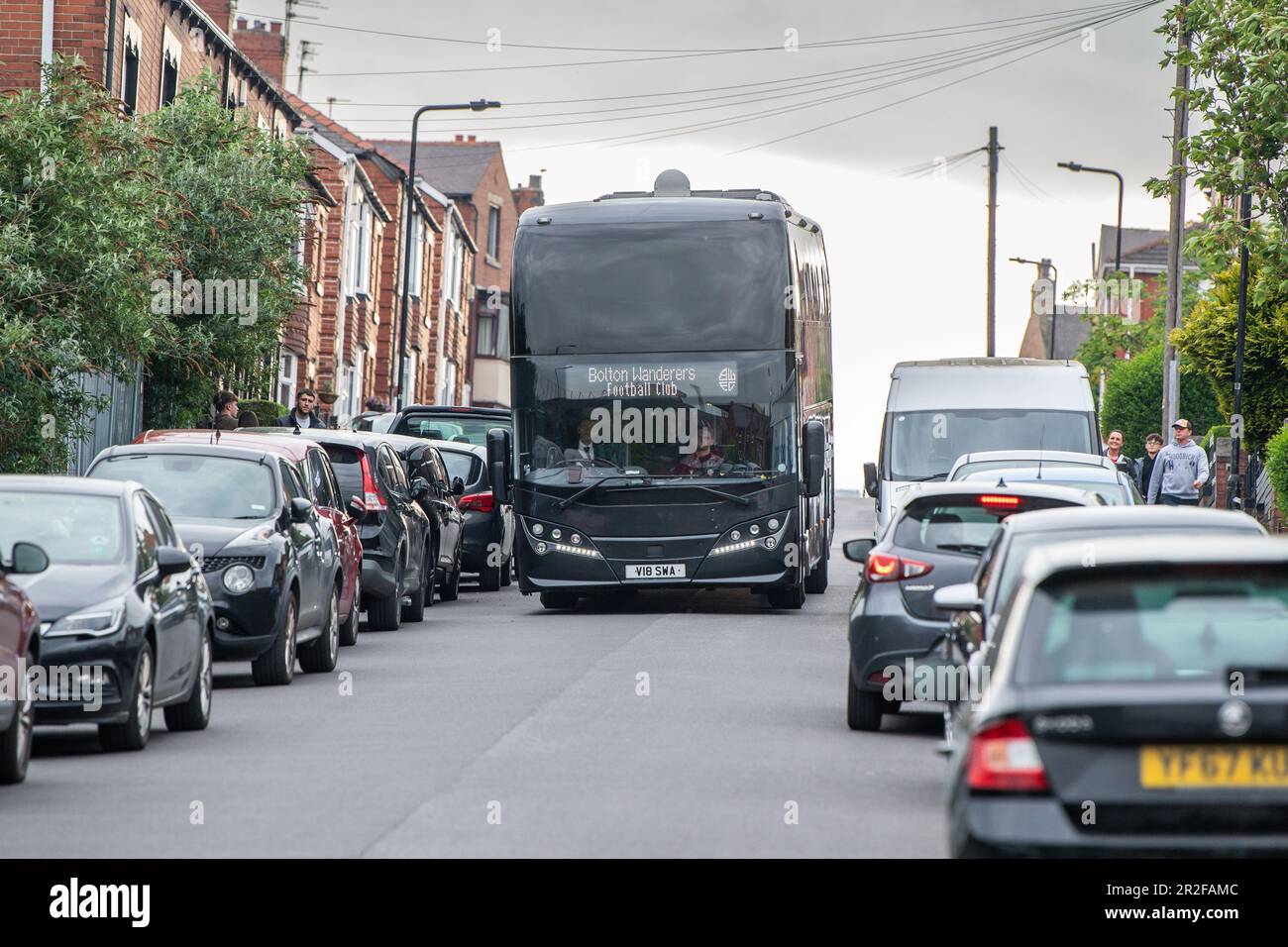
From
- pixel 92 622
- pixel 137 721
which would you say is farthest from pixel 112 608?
pixel 137 721

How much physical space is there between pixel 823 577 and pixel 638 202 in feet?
22.7

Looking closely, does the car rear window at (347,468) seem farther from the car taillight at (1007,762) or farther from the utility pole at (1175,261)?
the utility pole at (1175,261)

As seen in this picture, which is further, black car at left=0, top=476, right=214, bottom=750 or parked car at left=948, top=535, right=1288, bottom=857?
black car at left=0, top=476, right=214, bottom=750

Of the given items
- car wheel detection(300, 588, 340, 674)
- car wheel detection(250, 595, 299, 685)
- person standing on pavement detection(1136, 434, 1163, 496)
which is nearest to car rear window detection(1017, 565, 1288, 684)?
car wheel detection(250, 595, 299, 685)

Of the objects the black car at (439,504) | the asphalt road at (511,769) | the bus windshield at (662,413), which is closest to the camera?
the asphalt road at (511,769)

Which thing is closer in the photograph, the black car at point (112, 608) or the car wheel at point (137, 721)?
the black car at point (112, 608)

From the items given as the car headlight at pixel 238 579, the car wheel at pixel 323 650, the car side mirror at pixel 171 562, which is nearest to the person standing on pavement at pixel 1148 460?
the car wheel at pixel 323 650

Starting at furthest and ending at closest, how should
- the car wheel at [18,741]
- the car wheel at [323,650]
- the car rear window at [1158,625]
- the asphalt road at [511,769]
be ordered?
the car wheel at [323,650] < the car wheel at [18,741] < the asphalt road at [511,769] < the car rear window at [1158,625]

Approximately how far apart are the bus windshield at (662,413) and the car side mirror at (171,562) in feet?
33.5

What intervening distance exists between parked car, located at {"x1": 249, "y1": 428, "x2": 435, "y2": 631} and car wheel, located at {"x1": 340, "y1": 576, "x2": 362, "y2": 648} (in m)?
0.50

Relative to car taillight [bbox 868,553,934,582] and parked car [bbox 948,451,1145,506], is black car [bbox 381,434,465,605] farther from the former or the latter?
car taillight [bbox 868,553,934,582]

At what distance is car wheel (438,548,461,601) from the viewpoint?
25719 mm

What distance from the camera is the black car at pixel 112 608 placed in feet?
37.6
